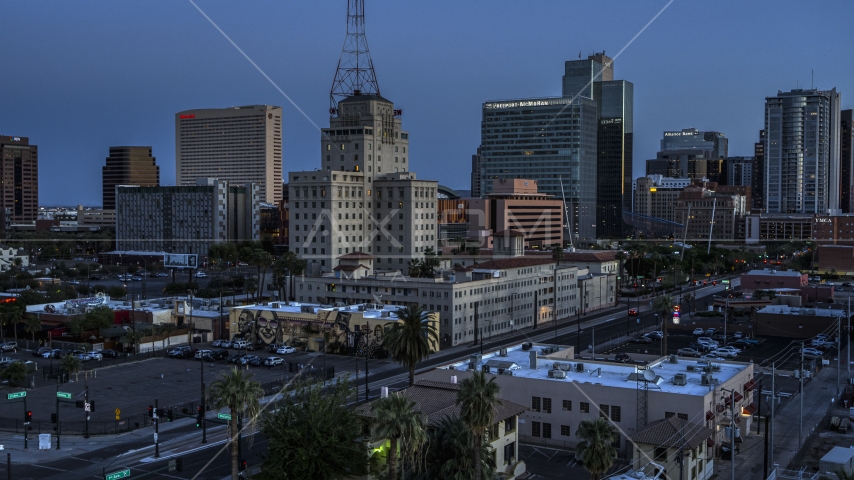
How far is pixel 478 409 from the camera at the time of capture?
38.0 m

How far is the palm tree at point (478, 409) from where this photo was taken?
3794 cm

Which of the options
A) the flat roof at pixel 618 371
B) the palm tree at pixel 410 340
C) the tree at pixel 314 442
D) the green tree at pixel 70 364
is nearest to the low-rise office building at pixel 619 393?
the flat roof at pixel 618 371

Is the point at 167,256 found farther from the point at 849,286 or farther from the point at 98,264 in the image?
the point at 849,286

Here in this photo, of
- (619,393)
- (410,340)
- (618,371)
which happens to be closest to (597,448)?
(619,393)

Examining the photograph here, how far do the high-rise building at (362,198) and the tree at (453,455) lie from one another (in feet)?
295

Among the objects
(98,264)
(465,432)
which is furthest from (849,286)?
(98,264)

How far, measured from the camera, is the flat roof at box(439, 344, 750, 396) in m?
53.5

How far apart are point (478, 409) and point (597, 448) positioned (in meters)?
6.16

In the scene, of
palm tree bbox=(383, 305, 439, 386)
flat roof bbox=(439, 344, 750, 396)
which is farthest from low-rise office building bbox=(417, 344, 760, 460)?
palm tree bbox=(383, 305, 439, 386)

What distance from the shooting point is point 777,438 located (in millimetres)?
55906

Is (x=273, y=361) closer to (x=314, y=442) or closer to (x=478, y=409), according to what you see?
(x=314, y=442)

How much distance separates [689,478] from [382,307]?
5247 centimetres

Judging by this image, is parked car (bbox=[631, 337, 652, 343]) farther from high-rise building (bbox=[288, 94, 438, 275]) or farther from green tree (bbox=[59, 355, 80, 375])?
green tree (bbox=[59, 355, 80, 375])

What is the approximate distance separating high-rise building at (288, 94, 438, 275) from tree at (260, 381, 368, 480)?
8856 centimetres
